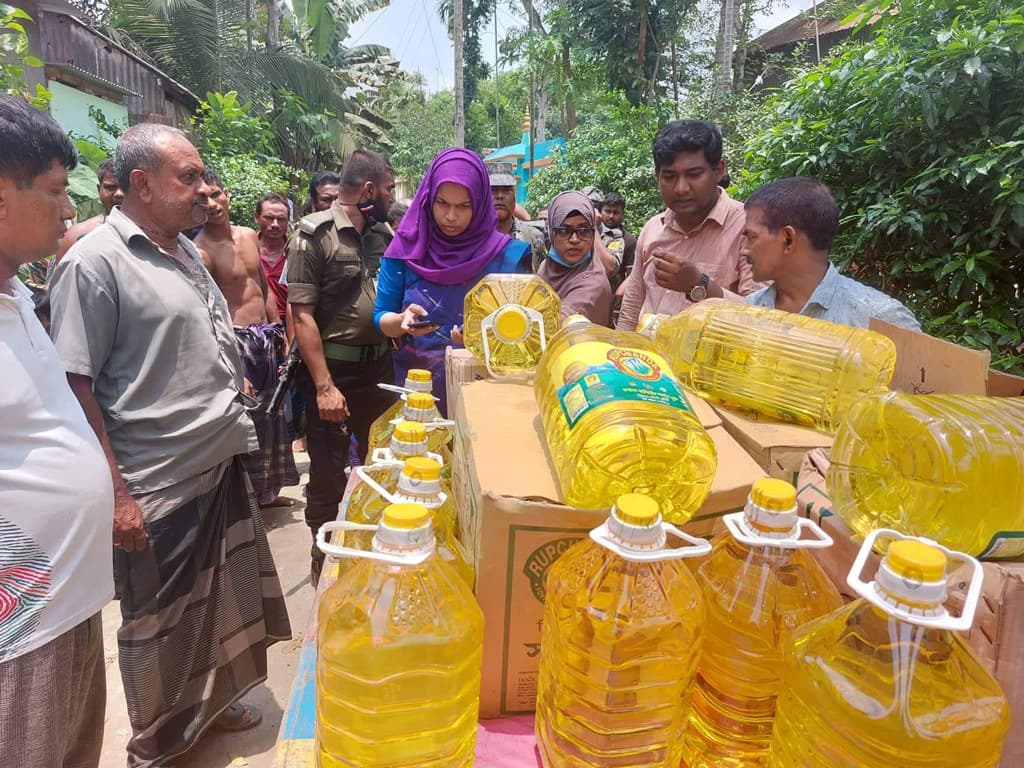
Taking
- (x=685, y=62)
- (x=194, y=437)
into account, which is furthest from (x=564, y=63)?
(x=194, y=437)

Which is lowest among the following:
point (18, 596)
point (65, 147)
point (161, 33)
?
point (18, 596)

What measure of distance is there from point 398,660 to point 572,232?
105 inches

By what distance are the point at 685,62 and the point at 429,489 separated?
17201mm

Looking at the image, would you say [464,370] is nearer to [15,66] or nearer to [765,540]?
[765,540]

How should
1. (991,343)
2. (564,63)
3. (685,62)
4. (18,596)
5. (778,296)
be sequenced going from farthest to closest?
(564,63) < (685,62) < (991,343) < (778,296) < (18,596)

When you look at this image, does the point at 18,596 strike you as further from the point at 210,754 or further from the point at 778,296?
the point at 778,296

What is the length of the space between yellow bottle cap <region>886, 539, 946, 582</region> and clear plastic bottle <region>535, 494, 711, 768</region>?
0.64 feet

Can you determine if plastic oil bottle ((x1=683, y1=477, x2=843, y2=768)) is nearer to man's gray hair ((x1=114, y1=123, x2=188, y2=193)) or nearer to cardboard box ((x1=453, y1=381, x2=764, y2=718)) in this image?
cardboard box ((x1=453, y1=381, x2=764, y2=718))

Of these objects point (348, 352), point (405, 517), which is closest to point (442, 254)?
point (348, 352)

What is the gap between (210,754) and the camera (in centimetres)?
249

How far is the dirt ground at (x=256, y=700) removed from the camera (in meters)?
2.47

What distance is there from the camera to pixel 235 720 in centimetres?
259

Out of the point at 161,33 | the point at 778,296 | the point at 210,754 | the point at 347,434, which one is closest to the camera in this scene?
the point at 778,296

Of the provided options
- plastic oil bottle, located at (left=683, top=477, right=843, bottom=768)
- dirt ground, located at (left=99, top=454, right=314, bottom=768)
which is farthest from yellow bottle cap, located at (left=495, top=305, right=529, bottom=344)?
dirt ground, located at (left=99, top=454, right=314, bottom=768)
